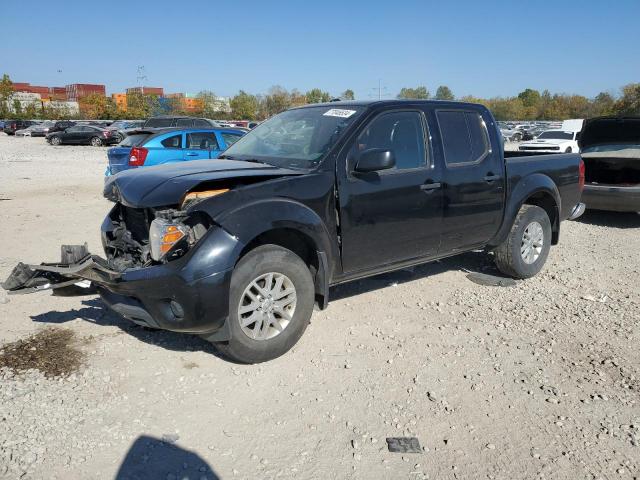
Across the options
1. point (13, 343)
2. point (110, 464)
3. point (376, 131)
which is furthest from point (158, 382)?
point (376, 131)

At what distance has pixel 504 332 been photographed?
442cm

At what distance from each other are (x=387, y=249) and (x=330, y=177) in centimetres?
86

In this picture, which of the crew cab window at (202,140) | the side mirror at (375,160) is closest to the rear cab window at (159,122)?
the crew cab window at (202,140)

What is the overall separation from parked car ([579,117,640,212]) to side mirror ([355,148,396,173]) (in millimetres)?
6334

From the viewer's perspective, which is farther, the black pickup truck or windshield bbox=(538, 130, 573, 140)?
windshield bbox=(538, 130, 573, 140)

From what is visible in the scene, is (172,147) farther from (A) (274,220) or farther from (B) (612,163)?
Answer: (B) (612,163)

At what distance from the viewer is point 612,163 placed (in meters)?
9.14

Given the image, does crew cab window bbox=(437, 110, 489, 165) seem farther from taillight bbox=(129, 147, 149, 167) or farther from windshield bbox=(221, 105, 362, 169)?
taillight bbox=(129, 147, 149, 167)

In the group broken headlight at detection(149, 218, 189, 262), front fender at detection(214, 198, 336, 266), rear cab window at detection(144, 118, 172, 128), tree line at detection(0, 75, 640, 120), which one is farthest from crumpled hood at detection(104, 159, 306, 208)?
tree line at detection(0, 75, 640, 120)

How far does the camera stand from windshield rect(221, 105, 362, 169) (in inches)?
166

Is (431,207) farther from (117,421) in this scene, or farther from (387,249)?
(117,421)

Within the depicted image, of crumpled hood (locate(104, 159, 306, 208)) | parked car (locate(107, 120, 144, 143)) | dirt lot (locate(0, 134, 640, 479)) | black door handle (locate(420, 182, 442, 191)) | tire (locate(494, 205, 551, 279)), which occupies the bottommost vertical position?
dirt lot (locate(0, 134, 640, 479))

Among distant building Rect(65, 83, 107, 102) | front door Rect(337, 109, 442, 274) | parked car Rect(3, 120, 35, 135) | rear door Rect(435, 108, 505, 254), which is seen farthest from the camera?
distant building Rect(65, 83, 107, 102)

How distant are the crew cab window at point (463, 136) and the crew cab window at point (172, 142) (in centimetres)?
740
